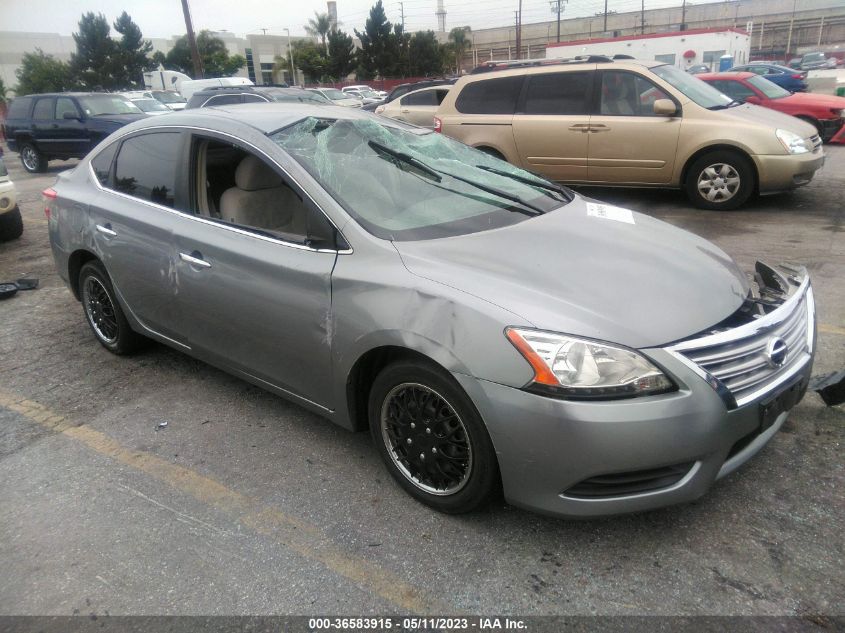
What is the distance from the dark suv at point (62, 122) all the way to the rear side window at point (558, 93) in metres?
9.26

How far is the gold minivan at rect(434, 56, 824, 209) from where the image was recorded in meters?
7.63

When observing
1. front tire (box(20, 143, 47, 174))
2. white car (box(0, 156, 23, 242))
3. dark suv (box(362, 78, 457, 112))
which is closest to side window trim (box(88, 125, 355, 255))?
white car (box(0, 156, 23, 242))

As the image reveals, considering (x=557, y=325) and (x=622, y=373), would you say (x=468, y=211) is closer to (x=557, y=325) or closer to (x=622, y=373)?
(x=557, y=325)

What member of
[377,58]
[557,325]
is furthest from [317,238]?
[377,58]

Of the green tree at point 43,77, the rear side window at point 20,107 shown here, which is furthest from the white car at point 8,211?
the green tree at point 43,77

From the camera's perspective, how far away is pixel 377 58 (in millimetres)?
65875

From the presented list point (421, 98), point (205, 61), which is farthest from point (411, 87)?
point (205, 61)

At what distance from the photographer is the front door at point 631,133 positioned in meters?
7.91

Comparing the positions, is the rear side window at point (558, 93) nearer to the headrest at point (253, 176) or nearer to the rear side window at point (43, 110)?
the headrest at point (253, 176)

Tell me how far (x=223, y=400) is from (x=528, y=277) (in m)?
2.08

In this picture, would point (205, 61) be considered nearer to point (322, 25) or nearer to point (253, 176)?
point (322, 25)

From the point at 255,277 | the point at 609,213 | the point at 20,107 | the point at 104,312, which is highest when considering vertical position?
the point at 20,107

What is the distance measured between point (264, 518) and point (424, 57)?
6853 cm

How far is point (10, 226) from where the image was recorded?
790cm
